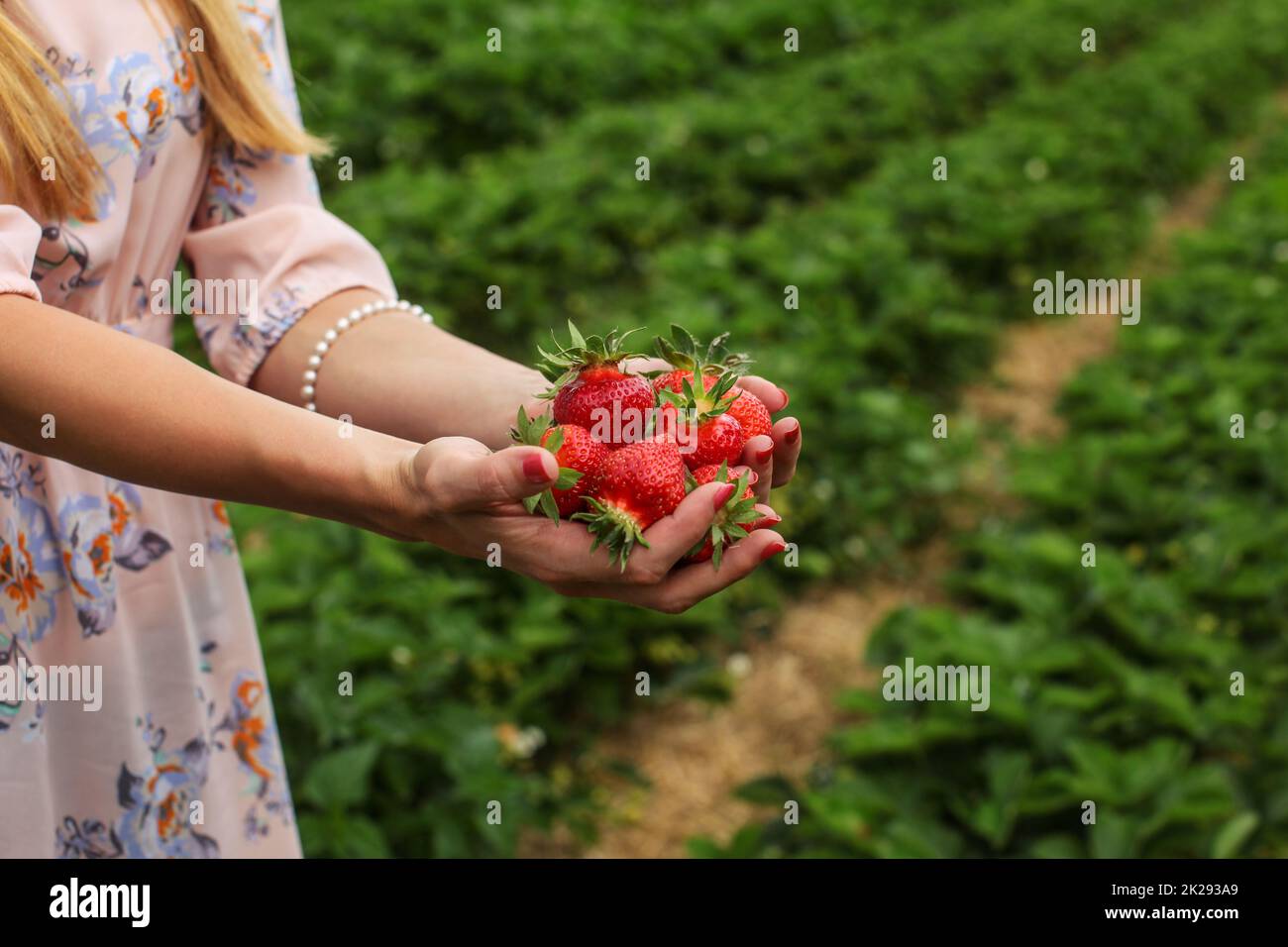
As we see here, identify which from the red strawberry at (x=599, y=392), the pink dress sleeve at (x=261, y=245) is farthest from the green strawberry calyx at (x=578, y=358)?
the pink dress sleeve at (x=261, y=245)

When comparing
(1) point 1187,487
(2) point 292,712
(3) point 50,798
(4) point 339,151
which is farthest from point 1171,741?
(4) point 339,151

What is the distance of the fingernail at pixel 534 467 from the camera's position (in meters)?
1.09

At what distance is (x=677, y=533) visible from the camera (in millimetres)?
1232

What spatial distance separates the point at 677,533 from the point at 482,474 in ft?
0.75

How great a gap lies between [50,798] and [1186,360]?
5.07 meters

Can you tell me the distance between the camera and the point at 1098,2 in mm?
10859

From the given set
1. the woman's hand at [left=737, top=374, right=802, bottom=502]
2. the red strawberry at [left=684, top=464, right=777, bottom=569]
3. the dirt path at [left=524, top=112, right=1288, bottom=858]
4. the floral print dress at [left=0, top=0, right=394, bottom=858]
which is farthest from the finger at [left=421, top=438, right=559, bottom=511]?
the dirt path at [left=524, top=112, right=1288, bottom=858]

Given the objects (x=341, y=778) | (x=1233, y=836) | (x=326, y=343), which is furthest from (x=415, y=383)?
(x=1233, y=836)

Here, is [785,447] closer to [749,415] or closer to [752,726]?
[749,415]

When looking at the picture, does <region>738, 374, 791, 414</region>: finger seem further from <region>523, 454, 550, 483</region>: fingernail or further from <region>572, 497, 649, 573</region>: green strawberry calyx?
<region>523, 454, 550, 483</region>: fingernail

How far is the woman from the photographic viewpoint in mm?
1128

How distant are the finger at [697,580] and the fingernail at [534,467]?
0.23 m

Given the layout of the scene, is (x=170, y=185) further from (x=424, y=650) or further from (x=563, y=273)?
(x=563, y=273)

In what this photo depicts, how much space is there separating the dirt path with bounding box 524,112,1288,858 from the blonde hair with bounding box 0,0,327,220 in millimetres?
2248
